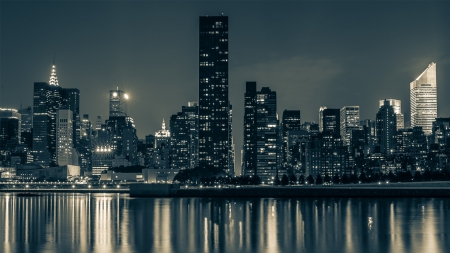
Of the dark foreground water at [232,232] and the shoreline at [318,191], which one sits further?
the shoreline at [318,191]

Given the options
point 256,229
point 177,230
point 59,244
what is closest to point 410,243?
point 256,229

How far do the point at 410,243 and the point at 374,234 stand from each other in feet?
20.6

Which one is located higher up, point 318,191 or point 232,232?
point 232,232

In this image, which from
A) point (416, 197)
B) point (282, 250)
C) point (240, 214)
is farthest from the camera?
point (416, 197)

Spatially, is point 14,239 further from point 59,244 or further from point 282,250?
point 282,250

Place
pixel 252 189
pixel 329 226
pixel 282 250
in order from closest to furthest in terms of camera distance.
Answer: pixel 282 250, pixel 329 226, pixel 252 189

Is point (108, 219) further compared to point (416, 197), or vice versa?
point (416, 197)

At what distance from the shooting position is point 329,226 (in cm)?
6156

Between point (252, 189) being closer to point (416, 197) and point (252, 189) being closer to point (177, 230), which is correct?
point (416, 197)

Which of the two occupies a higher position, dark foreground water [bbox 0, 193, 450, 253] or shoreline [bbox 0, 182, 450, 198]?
dark foreground water [bbox 0, 193, 450, 253]

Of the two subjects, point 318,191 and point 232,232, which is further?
point 318,191

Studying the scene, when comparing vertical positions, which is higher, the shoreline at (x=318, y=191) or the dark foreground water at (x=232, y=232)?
the dark foreground water at (x=232, y=232)

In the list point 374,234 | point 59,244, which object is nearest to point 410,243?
point 374,234

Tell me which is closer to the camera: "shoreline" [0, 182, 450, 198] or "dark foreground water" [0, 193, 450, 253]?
"dark foreground water" [0, 193, 450, 253]
